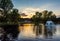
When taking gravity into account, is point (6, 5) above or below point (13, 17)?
above

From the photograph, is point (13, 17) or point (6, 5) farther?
point (6, 5)

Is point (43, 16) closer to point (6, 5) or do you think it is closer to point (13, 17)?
point (13, 17)

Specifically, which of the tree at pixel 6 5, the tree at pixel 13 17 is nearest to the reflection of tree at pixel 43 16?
the tree at pixel 13 17

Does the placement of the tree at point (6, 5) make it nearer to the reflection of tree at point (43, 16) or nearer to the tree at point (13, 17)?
the tree at point (13, 17)

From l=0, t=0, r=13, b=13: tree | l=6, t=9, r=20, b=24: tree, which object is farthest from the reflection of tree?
l=0, t=0, r=13, b=13: tree

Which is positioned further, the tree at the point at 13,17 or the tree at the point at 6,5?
the tree at the point at 6,5

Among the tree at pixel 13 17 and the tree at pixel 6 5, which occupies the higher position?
the tree at pixel 6 5

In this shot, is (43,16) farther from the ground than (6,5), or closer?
closer

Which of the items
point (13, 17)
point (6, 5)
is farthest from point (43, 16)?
point (6, 5)

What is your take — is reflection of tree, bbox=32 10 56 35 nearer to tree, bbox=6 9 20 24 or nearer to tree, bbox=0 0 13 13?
tree, bbox=6 9 20 24

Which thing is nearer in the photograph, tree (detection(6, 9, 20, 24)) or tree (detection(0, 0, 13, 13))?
tree (detection(6, 9, 20, 24))

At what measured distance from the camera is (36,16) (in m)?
9.12

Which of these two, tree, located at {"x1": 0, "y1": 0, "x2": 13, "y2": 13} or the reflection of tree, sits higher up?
tree, located at {"x1": 0, "y1": 0, "x2": 13, "y2": 13}

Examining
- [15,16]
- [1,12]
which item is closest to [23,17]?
[15,16]
